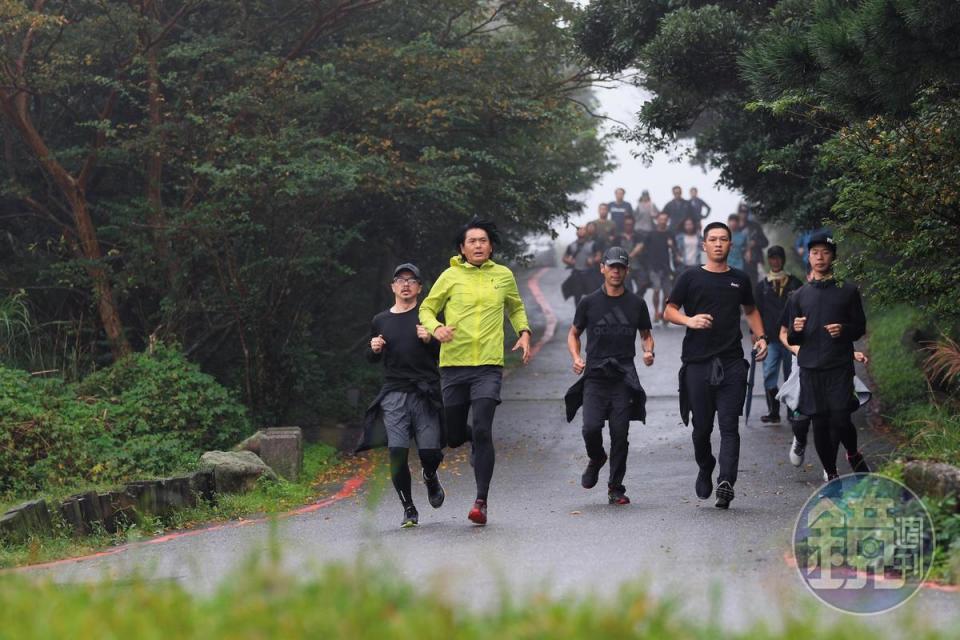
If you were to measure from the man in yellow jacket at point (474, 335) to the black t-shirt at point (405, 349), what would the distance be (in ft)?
0.37

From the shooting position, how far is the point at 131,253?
54.9 feet

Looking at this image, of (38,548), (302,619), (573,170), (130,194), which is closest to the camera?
(302,619)

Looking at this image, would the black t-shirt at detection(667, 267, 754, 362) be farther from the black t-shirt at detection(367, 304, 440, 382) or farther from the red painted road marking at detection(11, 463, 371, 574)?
the red painted road marking at detection(11, 463, 371, 574)

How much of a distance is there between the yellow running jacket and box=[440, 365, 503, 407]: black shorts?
0.05 meters

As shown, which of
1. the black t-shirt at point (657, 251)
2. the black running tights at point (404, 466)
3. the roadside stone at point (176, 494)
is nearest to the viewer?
the black running tights at point (404, 466)

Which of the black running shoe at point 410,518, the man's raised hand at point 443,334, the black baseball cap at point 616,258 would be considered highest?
the black baseball cap at point 616,258

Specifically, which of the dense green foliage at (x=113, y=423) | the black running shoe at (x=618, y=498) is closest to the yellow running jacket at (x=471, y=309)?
the black running shoe at (x=618, y=498)

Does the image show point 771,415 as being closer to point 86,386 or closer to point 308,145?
point 308,145

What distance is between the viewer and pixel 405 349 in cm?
1030

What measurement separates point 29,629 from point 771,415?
515 inches

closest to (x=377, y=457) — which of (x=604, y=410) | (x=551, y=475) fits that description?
(x=551, y=475)

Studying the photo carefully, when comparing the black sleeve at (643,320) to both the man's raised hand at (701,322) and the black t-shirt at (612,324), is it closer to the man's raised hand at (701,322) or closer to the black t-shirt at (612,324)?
the black t-shirt at (612,324)

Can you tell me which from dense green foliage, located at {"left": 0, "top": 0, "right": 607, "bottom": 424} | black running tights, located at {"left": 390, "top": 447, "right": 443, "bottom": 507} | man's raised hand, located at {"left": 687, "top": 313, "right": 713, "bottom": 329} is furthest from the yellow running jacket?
dense green foliage, located at {"left": 0, "top": 0, "right": 607, "bottom": 424}

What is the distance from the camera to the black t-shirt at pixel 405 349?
10.3 m
